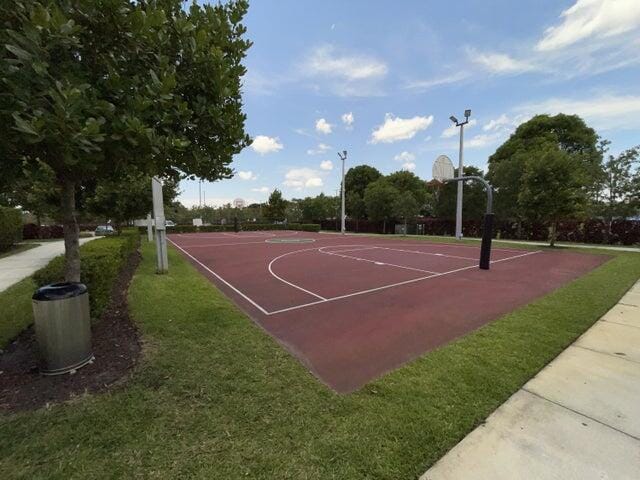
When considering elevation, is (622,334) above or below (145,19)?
below

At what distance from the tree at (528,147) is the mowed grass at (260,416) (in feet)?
85.7

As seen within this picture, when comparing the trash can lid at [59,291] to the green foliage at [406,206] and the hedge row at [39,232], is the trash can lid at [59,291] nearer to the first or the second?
the hedge row at [39,232]

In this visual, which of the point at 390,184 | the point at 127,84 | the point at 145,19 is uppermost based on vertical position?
the point at 390,184

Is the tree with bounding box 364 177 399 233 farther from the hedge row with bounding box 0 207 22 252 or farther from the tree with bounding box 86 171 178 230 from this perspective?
the hedge row with bounding box 0 207 22 252

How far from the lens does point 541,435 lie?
8.72ft

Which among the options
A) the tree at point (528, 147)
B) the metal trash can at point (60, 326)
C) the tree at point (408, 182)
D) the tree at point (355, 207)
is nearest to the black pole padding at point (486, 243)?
the metal trash can at point (60, 326)

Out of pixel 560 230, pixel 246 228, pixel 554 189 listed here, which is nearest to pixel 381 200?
pixel 560 230

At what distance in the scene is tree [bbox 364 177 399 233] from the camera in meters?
37.1

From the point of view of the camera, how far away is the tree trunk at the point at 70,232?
3.94 m

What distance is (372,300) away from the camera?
23.0 ft

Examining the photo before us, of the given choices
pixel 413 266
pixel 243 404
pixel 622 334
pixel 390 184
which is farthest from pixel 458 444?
pixel 390 184

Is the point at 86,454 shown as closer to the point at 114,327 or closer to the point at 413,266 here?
the point at 114,327

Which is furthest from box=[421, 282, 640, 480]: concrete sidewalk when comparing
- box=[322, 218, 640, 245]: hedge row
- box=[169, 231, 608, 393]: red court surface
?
box=[322, 218, 640, 245]: hedge row

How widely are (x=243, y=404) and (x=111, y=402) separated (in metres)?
1.28
